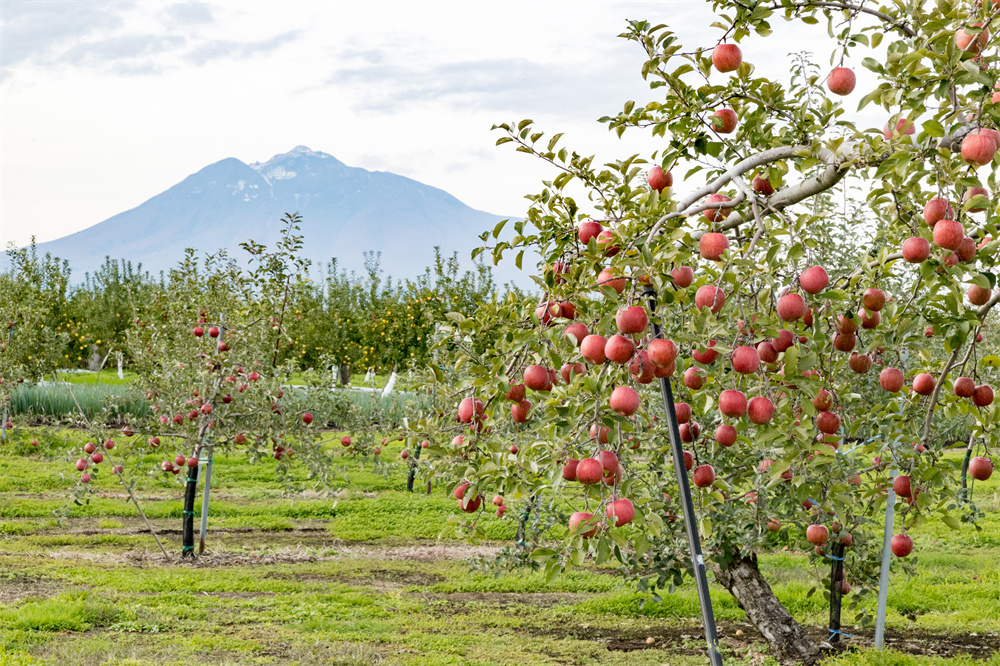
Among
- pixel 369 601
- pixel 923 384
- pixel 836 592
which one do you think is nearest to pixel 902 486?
pixel 923 384

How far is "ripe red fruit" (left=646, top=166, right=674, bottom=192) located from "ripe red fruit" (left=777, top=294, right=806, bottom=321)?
70 centimetres

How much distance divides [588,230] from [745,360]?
667 millimetres

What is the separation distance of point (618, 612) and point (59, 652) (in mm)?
4443

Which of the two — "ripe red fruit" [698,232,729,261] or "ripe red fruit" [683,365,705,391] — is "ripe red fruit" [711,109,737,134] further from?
"ripe red fruit" [683,365,705,391]

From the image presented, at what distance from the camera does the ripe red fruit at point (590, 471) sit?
2162 millimetres

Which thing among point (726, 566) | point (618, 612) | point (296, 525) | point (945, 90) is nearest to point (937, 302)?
point (945, 90)

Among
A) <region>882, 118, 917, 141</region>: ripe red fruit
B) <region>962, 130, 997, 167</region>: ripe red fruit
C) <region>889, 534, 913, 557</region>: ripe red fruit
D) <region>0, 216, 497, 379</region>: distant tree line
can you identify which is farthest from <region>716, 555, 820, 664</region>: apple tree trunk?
<region>0, 216, 497, 379</region>: distant tree line

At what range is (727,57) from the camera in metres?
2.71

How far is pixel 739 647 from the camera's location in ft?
20.6

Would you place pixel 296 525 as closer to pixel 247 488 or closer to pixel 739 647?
pixel 247 488

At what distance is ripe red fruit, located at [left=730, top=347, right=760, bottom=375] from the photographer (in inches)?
88.4

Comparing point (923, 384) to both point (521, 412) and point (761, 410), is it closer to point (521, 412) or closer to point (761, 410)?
point (761, 410)

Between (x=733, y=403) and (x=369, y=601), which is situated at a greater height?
(x=733, y=403)

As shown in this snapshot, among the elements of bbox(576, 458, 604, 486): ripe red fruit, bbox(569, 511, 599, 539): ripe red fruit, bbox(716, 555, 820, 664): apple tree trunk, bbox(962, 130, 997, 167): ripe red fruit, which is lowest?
bbox(716, 555, 820, 664): apple tree trunk
